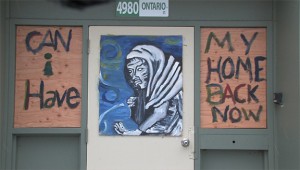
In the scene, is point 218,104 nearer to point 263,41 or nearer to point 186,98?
point 186,98

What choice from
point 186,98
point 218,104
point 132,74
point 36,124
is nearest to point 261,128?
point 218,104

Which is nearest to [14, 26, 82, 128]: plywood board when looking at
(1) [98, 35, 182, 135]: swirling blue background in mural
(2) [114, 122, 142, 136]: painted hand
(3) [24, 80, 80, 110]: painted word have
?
(3) [24, 80, 80, 110]: painted word have

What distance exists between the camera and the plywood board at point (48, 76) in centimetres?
527

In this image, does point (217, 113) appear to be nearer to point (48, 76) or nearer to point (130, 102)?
point (130, 102)

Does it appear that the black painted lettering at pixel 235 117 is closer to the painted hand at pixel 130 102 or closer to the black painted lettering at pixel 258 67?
the black painted lettering at pixel 258 67

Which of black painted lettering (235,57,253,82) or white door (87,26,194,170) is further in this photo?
black painted lettering (235,57,253,82)

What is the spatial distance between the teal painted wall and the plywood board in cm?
254

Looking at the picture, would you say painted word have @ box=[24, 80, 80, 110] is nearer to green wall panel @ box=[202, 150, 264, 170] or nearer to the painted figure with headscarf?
the painted figure with headscarf

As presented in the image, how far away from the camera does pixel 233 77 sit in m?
5.35

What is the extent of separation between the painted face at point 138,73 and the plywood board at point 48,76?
0.66 metres

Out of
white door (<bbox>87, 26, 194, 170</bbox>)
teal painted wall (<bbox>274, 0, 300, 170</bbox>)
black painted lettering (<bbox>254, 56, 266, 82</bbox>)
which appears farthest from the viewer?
black painted lettering (<bbox>254, 56, 266, 82</bbox>)

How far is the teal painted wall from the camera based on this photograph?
4.75 meters

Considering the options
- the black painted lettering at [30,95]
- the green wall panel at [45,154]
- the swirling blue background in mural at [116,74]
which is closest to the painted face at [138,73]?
the swirling blue background in mural at [116,74]

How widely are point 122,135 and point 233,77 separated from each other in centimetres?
162
